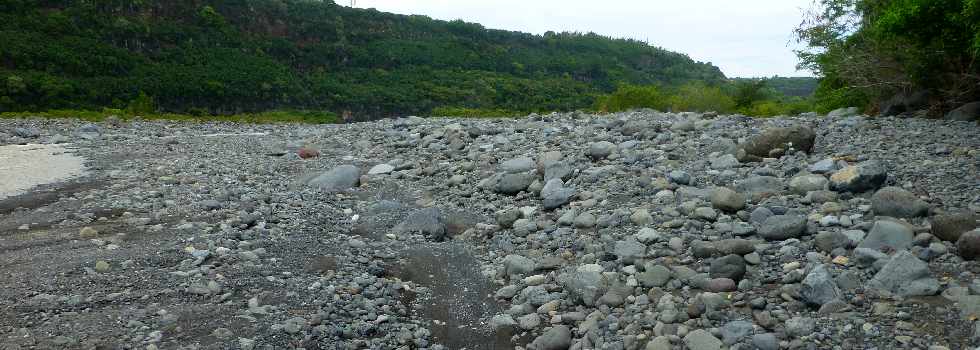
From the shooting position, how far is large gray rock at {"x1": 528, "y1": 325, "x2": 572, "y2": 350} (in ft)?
17.2

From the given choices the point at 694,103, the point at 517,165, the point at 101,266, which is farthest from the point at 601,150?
the point at 694,103

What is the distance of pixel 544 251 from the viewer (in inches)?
290

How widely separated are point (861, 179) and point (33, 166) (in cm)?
1541

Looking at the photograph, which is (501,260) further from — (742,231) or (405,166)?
Answer: (405,166)

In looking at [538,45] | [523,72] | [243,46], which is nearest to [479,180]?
[243,46]

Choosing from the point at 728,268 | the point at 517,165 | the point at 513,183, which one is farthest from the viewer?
the point at 517,165

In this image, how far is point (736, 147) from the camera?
9578 millimetres

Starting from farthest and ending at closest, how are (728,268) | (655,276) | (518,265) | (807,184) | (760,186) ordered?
(760,186) < (807,184) < (518,265) < (655,276) < (728,268)

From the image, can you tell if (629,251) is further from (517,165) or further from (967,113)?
(967,113)

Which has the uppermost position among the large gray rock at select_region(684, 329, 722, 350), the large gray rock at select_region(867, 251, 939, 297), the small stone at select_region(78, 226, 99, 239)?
the large gray rock at select_region(867, 251, 939, 297)

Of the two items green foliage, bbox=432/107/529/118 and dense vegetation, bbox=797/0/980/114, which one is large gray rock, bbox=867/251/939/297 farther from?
green foliage, bbox=432/107/529/118

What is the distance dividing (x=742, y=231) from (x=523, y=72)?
3440 inches

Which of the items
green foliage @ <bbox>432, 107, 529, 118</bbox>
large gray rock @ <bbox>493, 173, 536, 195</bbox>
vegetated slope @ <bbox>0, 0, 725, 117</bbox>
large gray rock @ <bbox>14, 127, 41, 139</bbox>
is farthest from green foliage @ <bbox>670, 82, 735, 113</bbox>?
vegetated slope @ <bbox>0, 0, 725, 117</bbox>

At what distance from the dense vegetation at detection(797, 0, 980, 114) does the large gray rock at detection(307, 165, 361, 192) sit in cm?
898
